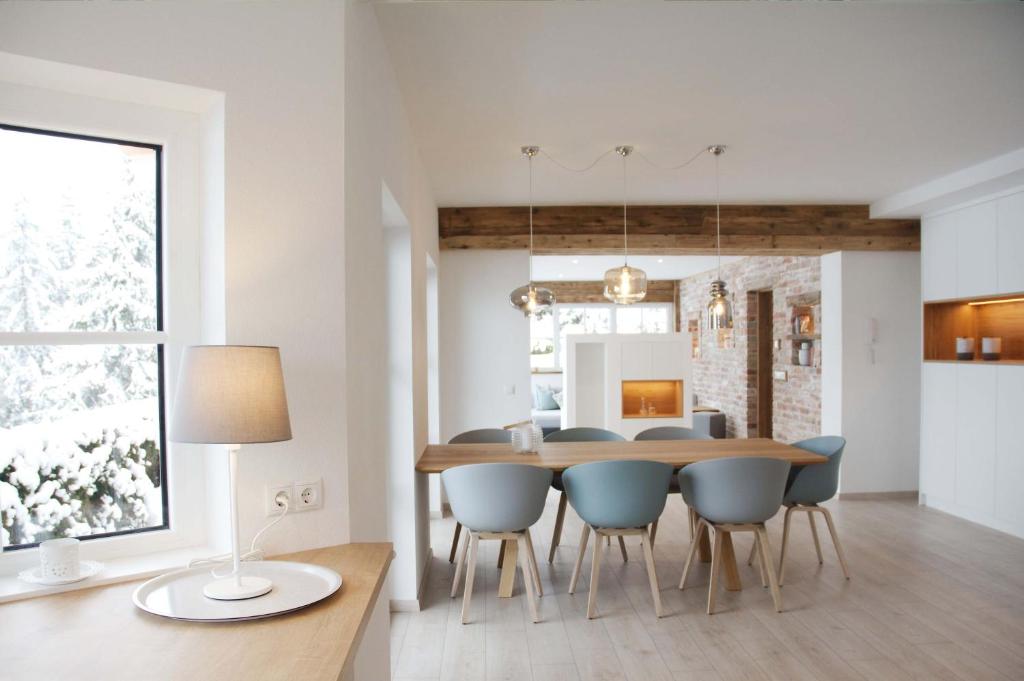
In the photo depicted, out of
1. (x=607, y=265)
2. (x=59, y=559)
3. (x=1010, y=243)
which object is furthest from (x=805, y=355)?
(x=59, y=559)

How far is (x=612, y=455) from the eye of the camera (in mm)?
4230

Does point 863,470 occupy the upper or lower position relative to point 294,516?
lower

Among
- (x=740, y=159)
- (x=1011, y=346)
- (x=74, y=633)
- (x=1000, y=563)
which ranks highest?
(x=740, y=159)

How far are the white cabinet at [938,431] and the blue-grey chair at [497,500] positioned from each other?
4346 millimetres

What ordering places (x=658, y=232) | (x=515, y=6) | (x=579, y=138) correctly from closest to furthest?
(x=515, y=6) < (x=579, y=138) < (x=658, y=232)

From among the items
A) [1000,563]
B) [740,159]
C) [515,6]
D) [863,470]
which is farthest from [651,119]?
[863,470]

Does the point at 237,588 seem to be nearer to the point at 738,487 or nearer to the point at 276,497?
the point at 276,497

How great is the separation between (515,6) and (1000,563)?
4.88 m

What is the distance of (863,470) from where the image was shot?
6398 millimetres

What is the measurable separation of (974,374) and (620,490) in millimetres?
3964

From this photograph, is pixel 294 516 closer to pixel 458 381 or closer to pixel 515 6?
pixel 515 6

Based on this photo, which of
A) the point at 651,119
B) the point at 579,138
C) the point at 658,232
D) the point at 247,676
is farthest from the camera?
the point at 658,232

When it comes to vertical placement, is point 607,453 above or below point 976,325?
below

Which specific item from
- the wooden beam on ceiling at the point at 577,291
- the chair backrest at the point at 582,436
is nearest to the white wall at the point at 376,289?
the chair backrest at the point at 582,436
